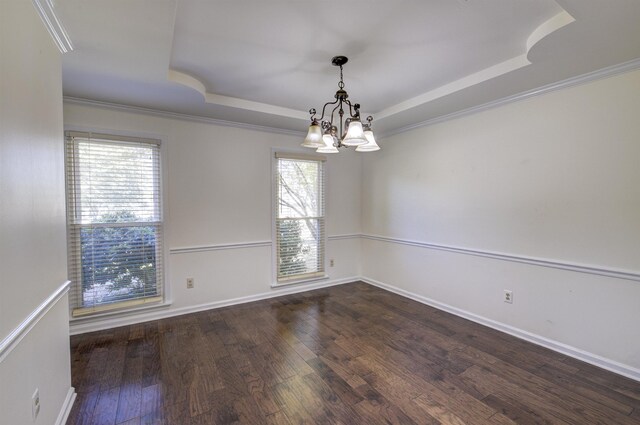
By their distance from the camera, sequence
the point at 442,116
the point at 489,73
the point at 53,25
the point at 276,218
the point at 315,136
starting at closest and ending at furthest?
the point at 53,25 < the point at 315,136 < the point at 489,73 < the point at 442,116 < the point at 276,218

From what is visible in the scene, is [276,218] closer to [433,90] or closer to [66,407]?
[433,90]

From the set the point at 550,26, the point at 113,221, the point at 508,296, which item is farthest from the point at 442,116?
the point at 113,221

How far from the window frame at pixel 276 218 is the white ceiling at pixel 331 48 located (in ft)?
3.32

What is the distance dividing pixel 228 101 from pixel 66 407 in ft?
9.56

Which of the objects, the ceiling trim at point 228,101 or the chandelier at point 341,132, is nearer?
the chandelier at point 341,132

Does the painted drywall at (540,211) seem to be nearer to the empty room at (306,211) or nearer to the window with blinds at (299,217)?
the empty room at (306,211)

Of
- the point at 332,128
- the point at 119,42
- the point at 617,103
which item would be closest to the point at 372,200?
the point at 332,128

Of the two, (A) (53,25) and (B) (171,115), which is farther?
(B) (171,115)

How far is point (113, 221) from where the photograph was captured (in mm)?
3117

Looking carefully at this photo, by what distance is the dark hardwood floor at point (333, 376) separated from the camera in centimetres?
187

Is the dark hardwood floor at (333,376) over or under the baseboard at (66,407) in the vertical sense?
under

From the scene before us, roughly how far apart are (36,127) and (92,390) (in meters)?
1.87

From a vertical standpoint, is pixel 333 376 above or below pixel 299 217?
below

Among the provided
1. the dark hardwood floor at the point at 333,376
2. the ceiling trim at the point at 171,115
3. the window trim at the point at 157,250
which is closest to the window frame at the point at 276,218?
the ceiling trim at the point at 171,115
